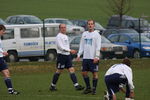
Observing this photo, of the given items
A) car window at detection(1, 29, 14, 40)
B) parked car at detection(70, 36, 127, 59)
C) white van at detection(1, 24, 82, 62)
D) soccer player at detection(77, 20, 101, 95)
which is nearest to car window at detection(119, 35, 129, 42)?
parked car at detection(70, 36, 127, 59)

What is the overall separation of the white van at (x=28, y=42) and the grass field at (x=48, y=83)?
15.5ft

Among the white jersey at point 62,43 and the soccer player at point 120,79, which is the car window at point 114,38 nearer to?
the white jersey at point 62,43

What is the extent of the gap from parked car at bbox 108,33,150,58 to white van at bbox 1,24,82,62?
431 cm

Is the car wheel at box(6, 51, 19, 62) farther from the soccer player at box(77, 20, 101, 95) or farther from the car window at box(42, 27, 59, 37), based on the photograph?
Answer: the soccer player at box(77, 20, 101, 95)

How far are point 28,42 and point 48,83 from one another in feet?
42.0

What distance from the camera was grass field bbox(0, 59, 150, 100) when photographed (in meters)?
18.2

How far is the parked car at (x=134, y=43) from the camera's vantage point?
35.6 m

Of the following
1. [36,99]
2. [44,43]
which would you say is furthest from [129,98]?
[44,43]

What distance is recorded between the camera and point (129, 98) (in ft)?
51.6

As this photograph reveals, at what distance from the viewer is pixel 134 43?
118ft

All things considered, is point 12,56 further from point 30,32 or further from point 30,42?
point 30,32

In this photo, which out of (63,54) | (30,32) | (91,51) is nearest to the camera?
(91,51)

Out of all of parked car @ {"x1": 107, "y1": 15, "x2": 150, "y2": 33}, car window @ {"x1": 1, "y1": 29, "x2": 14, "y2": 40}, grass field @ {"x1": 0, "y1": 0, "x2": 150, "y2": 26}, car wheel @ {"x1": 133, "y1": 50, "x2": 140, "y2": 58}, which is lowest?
car wheel @ {"x1": 133, "y1": 50, "x2": 140, "y2": 58}

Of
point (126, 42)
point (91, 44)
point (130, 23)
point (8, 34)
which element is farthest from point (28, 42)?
point (130, 23)
